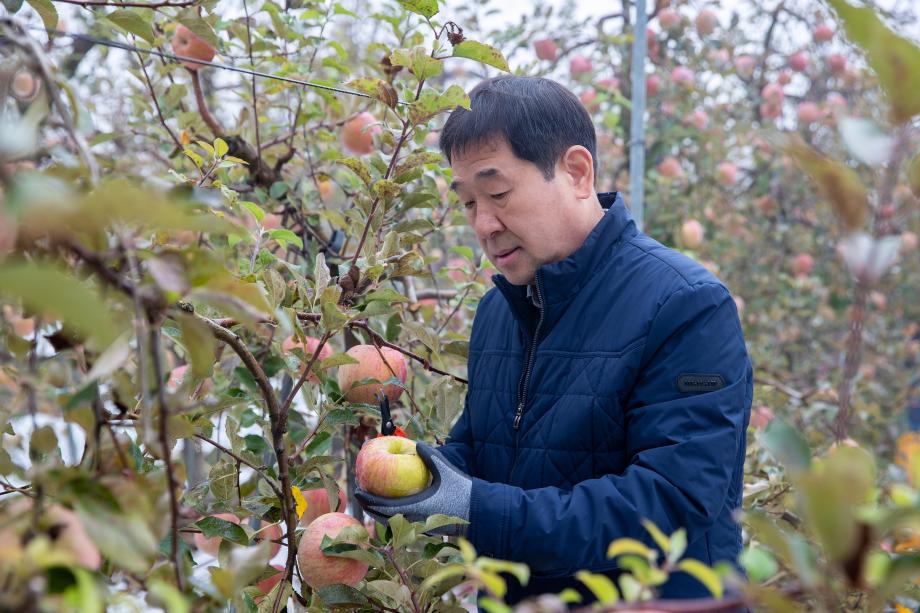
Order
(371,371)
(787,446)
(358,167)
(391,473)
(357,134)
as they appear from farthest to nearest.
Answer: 1. (357,134)
2. (371,371)
3. (358,167)
4. (391,473)
5. (787,446)

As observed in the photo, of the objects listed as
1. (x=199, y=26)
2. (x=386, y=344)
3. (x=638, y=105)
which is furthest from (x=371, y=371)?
(x=638, y=105)

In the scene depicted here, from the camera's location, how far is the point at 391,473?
123cm

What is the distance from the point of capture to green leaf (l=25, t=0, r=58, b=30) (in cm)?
112

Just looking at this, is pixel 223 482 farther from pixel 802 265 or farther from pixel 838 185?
pixel 802 265

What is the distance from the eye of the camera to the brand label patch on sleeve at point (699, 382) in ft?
3.88

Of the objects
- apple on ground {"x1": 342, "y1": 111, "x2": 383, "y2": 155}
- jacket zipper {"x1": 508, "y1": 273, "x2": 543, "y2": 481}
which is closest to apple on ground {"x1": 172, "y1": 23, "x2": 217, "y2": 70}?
apple on ground {"x1": 342, "y1": 111, "x2": 383, "y2": 155}

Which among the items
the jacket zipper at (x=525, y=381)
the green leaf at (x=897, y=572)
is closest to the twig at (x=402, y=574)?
the jacket zipper at (x=525, y=381)

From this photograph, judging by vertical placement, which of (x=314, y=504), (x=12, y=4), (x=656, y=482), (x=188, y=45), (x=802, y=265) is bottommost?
(x=802, y=265)

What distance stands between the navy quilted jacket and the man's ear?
0.20 feet

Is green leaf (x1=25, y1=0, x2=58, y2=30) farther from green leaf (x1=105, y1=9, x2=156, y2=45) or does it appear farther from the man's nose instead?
the man's nose

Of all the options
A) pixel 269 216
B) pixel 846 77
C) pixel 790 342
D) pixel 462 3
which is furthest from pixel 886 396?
pixel 269 216

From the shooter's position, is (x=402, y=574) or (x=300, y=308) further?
(x=300, y=308)

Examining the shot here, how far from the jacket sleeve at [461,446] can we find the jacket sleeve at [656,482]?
0.78 feet

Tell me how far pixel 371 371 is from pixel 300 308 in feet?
0.76
